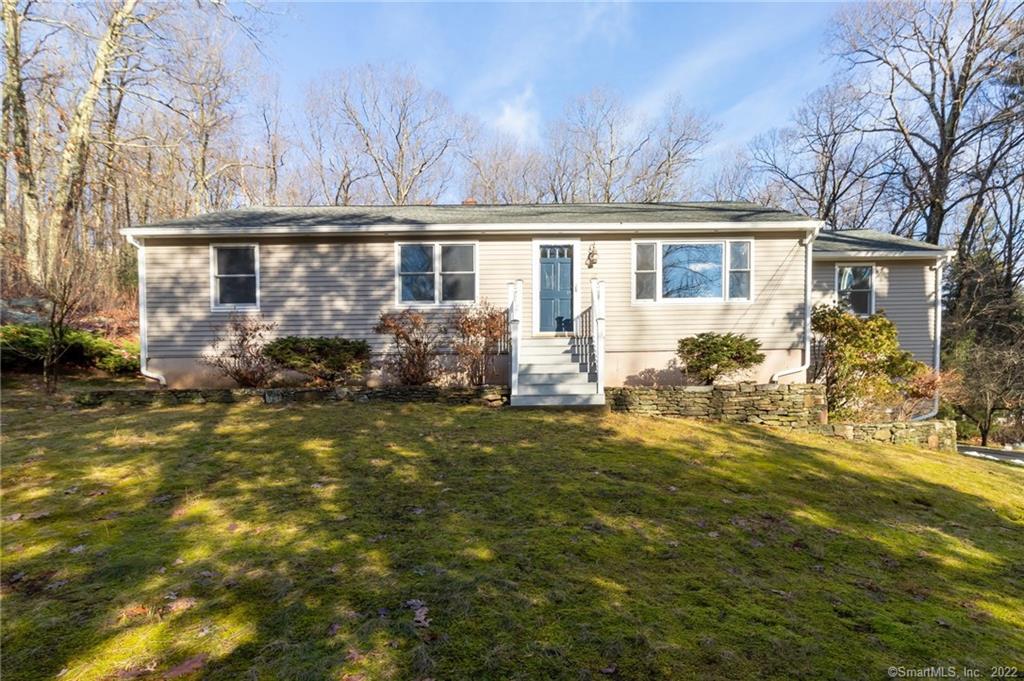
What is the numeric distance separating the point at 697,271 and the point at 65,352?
13.8 m

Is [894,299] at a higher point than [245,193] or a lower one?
lower

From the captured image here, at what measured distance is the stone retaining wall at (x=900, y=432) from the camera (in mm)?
7793

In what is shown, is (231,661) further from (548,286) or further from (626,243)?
(626,243)

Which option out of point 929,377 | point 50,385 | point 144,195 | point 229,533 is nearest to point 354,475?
point 229,533

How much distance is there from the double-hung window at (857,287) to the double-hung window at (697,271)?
3.94 metres

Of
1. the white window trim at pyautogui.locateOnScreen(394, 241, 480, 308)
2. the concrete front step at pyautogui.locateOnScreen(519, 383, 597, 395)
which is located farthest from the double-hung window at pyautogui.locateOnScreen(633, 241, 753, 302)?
the white window trim at pyautogui.locateOnScreen(394, 241, 480, 308)

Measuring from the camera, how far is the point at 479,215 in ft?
34.7

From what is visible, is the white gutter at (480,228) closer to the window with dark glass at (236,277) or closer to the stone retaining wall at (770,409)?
the window with dark glass at (236,277)

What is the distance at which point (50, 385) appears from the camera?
27.7 feet

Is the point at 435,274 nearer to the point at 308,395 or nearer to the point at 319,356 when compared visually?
the point at 319,356

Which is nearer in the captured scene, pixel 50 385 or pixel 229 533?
pixel 229 533

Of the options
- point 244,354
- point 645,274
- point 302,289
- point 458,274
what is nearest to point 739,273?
point 645,274

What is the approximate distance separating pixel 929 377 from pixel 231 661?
11821mm

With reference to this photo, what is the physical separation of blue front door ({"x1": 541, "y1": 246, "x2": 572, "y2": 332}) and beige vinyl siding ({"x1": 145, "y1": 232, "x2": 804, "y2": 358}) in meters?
0.38
